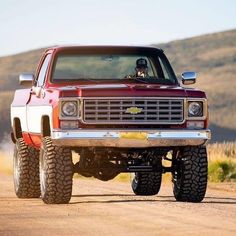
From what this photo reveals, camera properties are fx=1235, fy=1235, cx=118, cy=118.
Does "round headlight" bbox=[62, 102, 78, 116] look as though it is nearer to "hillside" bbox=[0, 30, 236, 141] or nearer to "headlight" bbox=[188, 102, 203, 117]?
"headlight" bbox=[188, 102, 203, 117]

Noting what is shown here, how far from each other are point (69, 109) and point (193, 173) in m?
1.99

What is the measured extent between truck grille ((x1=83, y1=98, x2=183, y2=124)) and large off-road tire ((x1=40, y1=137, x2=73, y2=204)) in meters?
0.58

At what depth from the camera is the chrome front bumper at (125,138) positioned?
52.9 feet

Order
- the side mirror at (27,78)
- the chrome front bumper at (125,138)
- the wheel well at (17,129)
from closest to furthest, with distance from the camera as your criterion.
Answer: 1. the chrome front bumper at (125,138)
2. the side mirror at (27,78)
3. the wheel well at (17,129)

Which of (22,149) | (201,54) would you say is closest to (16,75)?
(201,54)

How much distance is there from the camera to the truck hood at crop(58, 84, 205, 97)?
16.3m

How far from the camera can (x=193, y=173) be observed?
1697cm

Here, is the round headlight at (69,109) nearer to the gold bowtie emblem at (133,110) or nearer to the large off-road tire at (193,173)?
the gold bowtie emblem at (133,110)

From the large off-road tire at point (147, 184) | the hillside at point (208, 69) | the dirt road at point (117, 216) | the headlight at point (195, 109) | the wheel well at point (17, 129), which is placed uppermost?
the headlight at point (195, 109)

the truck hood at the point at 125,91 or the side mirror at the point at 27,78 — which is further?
the side mirror at the point at 27,78

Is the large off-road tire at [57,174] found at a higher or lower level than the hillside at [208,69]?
higher

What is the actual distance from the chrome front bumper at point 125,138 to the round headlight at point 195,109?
1.08 ft

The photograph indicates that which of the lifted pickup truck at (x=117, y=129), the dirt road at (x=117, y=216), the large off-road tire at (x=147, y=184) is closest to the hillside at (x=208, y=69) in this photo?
the large off-road tire at (x=147, y=184)

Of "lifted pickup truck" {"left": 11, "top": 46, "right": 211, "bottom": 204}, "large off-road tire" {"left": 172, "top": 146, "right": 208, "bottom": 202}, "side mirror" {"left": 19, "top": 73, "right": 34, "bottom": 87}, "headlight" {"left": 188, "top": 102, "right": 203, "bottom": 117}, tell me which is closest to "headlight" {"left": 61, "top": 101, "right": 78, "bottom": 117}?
"lifted pickup truck" {"left": 11, "top": 46, "right": 211, "bottom": 204}
